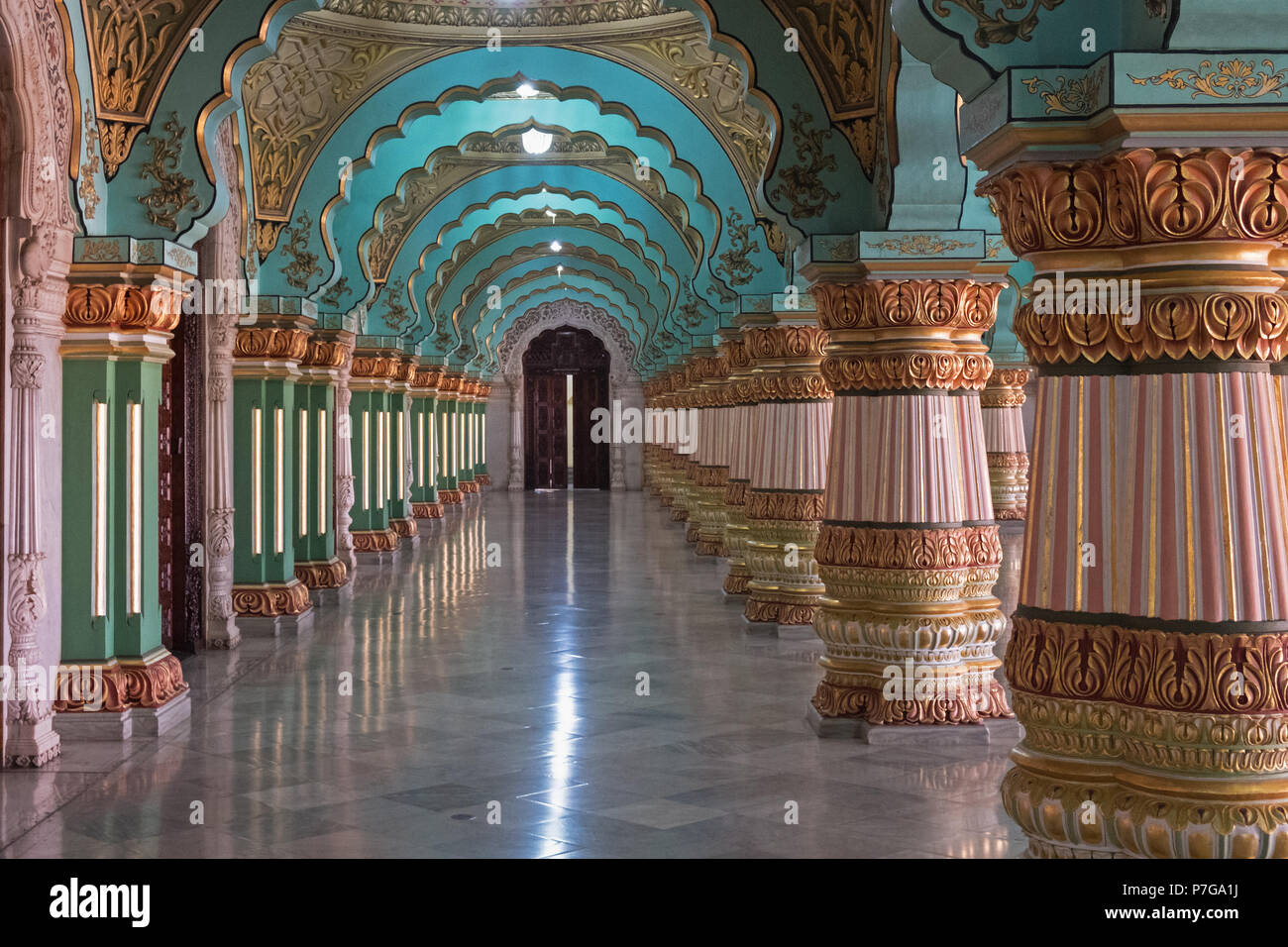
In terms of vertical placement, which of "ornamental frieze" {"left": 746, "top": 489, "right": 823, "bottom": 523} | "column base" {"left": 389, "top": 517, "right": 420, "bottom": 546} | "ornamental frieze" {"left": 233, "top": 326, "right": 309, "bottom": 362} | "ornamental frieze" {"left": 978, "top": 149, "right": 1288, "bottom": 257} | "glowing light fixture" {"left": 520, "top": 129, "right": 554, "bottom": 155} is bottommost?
"column base" {"left": 389, "top": 517, "right": 420, "bottom": 546}

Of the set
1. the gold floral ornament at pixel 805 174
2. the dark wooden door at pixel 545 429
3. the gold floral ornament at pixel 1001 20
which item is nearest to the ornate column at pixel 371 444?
the gold floral ornament at pixel 805 174

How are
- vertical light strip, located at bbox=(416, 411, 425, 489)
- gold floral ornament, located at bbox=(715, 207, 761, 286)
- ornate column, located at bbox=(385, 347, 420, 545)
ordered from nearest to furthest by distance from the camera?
gold floral ornament, located at bbox=(715, 207, 761, 286) → ornate column, located at bbox=(385, 347, 420, 545) → vertical light strip, located at bbox=(416, 411, 425, 489)

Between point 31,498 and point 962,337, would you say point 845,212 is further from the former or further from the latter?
point 31,498

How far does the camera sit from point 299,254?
11742 mm

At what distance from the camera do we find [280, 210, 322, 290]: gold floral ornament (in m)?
11.7

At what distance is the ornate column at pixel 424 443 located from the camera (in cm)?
2444

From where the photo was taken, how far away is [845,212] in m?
7.55

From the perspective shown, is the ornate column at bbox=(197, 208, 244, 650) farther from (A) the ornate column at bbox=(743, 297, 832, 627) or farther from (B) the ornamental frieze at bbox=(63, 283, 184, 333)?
(A) the ornate column at bbox=(743, 297, 832, 627)

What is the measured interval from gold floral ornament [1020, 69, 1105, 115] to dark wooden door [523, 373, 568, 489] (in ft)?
122

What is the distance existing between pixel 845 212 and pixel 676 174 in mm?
7822

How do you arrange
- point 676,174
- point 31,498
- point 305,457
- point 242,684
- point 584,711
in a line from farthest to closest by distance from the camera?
point 676,174
point 305,457
point 242,684
point 584,711
point 31,498

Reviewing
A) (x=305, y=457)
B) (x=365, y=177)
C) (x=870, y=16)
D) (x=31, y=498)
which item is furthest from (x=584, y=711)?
(x=365, y=177)

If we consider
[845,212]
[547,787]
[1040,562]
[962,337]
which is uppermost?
[845,212]

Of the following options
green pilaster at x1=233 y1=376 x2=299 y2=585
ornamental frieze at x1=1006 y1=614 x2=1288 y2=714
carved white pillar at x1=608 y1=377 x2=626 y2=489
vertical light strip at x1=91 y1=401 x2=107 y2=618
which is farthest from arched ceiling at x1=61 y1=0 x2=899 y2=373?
carved white pillar at x1=608 y1=377 x2=626 y2=489
